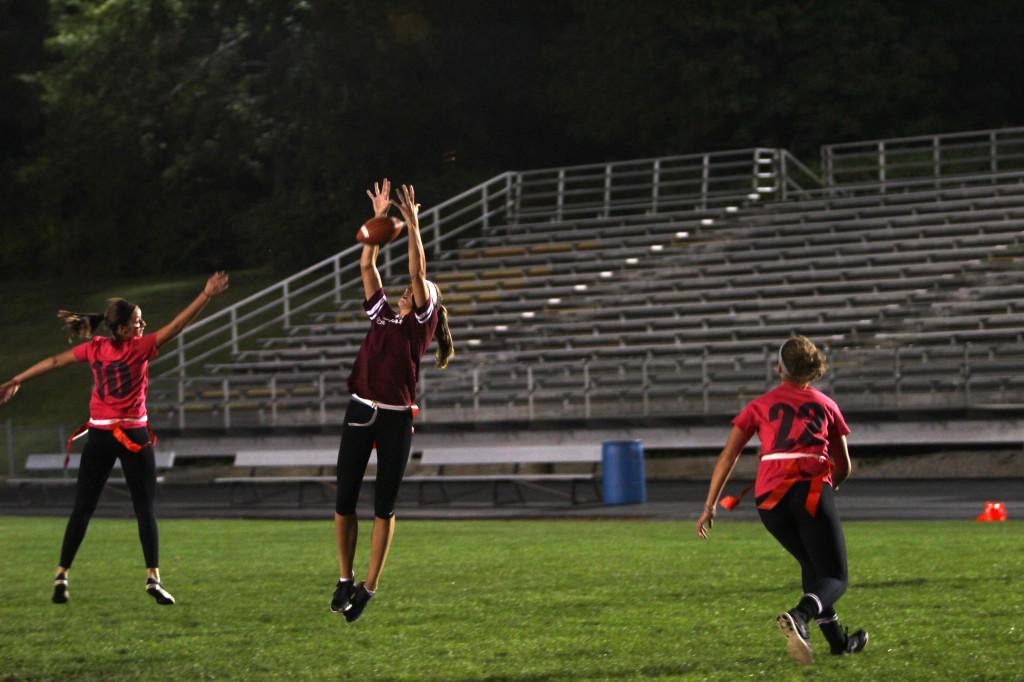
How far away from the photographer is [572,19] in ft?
154

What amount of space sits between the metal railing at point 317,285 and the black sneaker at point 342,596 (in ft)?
79.8

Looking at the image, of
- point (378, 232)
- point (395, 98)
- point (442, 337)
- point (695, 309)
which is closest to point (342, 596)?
point (442, 337)

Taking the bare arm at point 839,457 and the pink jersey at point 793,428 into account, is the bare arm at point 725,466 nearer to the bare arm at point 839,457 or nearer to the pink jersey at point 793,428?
the pink jersey at point 793,428

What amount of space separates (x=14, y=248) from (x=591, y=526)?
34.8m

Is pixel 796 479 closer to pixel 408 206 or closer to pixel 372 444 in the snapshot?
pixel 372 444

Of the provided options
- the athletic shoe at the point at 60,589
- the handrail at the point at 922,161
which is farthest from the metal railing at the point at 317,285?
Result: the athletic shoe at the point at 60,589

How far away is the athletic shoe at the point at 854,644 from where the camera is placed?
8.77m

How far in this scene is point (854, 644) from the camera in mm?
8828

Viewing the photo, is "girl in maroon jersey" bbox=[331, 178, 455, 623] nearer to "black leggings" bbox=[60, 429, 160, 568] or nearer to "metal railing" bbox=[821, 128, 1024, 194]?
"black leggings" bbox=[60, 429, 160, 568]

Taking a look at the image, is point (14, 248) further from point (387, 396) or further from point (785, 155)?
point (387, 396)

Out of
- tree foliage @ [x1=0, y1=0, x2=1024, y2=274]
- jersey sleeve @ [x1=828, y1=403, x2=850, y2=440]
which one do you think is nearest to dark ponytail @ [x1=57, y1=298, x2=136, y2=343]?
jersey sleeve @ [x1=828, y1=403, x2=850, y2=440]

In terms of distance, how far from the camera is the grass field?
8820 millimetres

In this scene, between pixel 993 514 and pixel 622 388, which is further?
pixel 622 388

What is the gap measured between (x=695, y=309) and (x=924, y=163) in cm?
594
